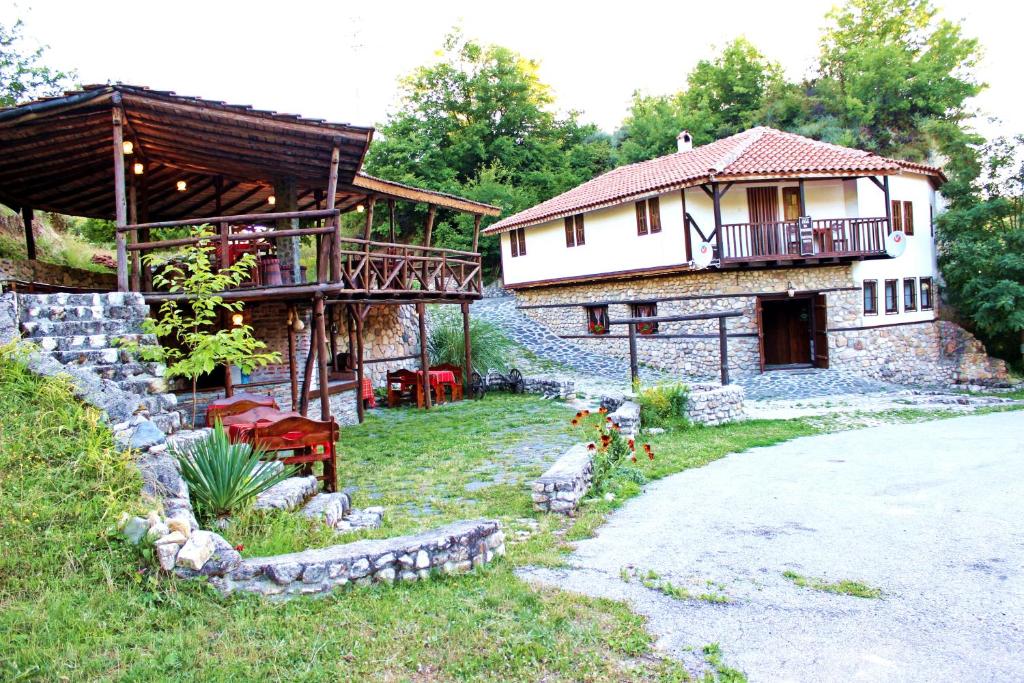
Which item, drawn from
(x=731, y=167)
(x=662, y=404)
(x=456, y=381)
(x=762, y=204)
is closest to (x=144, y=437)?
(x=662, y=404)

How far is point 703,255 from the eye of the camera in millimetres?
19719

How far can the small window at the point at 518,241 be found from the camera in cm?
2706

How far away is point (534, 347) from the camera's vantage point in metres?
24.9

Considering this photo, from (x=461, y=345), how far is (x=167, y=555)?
15.8 meters

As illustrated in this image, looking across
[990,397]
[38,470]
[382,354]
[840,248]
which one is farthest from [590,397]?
[38,470]

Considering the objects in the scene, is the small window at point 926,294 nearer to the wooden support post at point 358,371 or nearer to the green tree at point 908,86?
the green tree at point 908,86

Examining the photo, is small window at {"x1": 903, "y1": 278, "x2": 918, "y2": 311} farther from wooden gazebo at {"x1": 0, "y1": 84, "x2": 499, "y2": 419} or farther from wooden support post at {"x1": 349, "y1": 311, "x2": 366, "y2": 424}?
wooden support post at {"x1": 349, "y1": 311, "x2": 366, "y2": 424}

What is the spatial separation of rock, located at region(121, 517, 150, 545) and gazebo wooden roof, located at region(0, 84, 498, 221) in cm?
698

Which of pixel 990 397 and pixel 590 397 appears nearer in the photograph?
pixel 590 397

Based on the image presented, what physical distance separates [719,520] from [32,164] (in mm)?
12490

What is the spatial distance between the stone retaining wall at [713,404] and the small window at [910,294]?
12.2 meters

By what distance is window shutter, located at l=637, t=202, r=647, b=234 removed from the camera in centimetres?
2162

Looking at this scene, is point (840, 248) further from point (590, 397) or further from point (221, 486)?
point (221, 486)

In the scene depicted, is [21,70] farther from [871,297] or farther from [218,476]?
[871,297]
